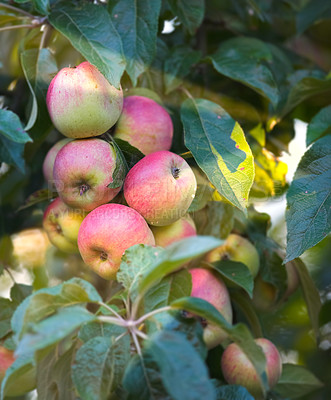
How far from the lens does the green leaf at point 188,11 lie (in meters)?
1.22

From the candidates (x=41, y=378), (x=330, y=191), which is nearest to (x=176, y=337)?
(x=41, y=378)

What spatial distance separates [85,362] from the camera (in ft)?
2.21

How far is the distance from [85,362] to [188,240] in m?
0.24

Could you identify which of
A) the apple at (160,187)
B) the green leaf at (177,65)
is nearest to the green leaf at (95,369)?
the apple at (160,187)

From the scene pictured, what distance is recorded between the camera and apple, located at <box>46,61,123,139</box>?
2.74 ft

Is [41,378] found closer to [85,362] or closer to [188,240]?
[85,362]

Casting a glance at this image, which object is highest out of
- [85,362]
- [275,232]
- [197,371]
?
[197,371]

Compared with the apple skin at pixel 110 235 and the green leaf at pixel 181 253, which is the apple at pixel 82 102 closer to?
the apple skin at pixel 110 235

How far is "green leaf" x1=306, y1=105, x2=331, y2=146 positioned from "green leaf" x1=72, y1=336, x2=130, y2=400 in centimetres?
69

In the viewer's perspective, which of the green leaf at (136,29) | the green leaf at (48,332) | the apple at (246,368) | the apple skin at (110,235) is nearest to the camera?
the green leaf at (48,332)

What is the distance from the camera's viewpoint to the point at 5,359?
0.94 metres

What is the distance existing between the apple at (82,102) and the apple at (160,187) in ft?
0.34

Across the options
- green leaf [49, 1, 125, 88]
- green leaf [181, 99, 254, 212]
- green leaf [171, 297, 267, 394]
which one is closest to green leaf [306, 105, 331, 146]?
green leaf [181, 99, 254, 212]

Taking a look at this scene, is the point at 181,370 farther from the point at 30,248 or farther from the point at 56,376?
the point at 30,248
